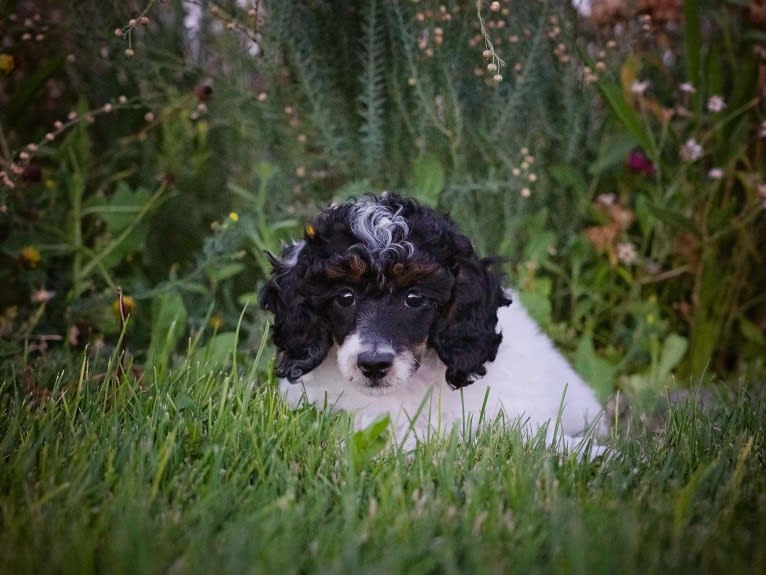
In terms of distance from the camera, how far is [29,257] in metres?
3.81

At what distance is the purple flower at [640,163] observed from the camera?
479 cm

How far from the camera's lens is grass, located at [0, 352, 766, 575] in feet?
6.07

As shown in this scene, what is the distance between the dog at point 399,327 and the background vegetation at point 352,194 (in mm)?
261

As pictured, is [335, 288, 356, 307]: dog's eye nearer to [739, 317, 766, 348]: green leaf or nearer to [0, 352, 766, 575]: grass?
[0, 352, 766, 575]: grass

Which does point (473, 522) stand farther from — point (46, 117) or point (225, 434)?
point (46, 117)

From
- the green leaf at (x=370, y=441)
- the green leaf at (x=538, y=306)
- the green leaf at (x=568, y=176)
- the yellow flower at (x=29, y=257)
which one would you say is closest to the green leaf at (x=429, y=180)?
the green leaf at (x=538, y=306)

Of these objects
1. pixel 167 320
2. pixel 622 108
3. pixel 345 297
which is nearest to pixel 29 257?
pixel 167 320

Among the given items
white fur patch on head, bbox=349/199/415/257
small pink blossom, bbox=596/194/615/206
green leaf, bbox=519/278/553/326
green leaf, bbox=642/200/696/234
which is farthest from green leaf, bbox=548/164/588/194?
white fur patch on head, bbox=349/199/415/257

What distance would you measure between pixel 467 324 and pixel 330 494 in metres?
0.96

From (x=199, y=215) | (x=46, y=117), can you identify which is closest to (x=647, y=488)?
(x=199, y=215)

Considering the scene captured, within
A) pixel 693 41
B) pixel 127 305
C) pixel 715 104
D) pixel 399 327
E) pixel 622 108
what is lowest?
pixel 127 305

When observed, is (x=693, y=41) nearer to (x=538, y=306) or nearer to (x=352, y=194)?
(x=538, y=306)

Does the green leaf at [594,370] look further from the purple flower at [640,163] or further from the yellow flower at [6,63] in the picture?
the yellow flower at [6,63]

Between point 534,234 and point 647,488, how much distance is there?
96.2 inches
